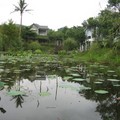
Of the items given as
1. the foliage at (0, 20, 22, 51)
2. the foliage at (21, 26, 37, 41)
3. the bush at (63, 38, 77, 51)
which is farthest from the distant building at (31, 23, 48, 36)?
the foliage at (0, 20, 22, 51)

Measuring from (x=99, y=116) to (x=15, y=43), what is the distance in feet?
79.1

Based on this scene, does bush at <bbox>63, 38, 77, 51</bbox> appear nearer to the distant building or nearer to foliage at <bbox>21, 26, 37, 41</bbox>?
foliage at <bbox>21, 26, 37, 41</bbox>

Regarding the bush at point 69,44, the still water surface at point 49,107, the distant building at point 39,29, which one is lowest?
the still water surface at point 49,107

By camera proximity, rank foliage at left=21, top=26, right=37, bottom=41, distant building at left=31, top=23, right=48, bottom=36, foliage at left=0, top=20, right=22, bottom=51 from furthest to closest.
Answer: distant building at left=31, top=23, right=48, bottom=36
foliage at left=21, top=26, right=37, bottom=41
foliage at left=0, top=20, right=22, bottom=51

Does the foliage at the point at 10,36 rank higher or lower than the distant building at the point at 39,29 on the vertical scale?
lower

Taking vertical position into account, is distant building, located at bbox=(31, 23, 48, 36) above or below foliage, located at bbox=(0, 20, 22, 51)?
above

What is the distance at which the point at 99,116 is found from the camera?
3137 millimetres

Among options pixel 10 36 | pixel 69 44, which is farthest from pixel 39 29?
pixel 10 36

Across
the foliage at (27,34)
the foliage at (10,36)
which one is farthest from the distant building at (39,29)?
the foliage at (10,36)

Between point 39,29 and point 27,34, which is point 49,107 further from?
point 39,29

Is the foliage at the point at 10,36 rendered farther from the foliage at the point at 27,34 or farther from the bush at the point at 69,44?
the foliage at the point at 27,34

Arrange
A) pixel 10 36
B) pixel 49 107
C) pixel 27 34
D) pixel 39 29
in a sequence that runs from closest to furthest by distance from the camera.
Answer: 1. pixel 49 107
2. pixel 10 36
3. pixel 27 34
4. pixel 39 29

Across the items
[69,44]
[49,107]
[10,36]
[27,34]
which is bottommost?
[49,107]

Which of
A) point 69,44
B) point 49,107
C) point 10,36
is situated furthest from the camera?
point 69,44
